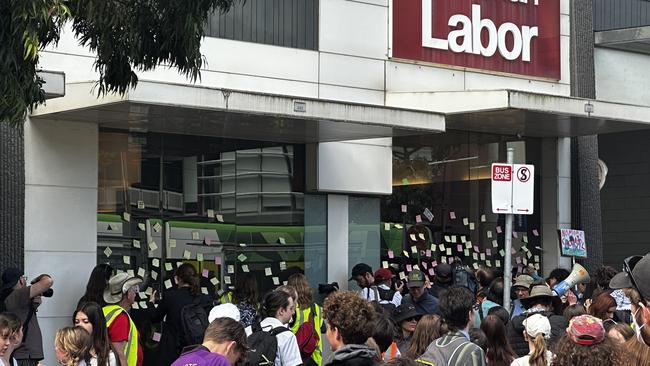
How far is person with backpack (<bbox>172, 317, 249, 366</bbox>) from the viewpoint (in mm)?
7812

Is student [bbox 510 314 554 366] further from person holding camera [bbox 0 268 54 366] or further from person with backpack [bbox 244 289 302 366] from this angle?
person holding camera [bbox 0 268 54 366]

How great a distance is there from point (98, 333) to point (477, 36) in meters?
10.9

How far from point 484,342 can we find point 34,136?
7472 millimetres

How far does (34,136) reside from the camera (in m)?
15.6

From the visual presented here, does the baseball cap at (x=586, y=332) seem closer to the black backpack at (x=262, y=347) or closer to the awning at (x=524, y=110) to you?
the black backpack at (x=262, y=347)

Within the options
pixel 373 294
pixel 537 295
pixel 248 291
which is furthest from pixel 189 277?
pixel 537 295

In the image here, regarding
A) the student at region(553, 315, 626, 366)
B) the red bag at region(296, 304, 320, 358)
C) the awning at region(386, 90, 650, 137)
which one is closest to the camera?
the student at region(553, 315, 626, 366)

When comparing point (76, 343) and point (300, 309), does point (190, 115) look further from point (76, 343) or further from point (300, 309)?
point (76, 343)

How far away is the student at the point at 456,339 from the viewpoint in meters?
8.74

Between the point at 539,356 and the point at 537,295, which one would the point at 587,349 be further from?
the point at 537,295

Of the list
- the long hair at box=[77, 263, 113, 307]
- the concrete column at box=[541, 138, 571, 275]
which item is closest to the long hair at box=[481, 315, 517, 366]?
the long hair at box=[77, 263, 113, 307]

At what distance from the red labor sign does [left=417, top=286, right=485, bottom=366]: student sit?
10.0 m

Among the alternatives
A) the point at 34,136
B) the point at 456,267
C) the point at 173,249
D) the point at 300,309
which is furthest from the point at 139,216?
the point at 456,267

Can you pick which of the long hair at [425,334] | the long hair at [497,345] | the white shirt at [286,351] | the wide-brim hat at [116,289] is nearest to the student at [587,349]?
the long hair at [425,334]
